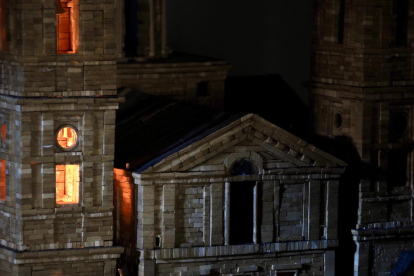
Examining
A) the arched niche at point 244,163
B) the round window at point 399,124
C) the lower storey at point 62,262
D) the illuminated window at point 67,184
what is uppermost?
the round window at point 399,124

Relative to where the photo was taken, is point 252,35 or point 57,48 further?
point 252,35

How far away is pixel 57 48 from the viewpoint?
135ft

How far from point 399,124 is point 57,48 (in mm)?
11748

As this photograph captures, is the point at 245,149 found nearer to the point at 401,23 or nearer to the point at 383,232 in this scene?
the point at 383,232

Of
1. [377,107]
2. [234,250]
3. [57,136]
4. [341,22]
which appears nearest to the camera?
[57,136]

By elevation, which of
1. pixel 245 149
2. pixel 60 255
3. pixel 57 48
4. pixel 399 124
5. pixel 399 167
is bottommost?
pixel 60 255

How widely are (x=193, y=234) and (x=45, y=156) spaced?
195 inches

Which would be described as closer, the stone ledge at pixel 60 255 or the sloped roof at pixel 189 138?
the stone ledge at pixel 60 255

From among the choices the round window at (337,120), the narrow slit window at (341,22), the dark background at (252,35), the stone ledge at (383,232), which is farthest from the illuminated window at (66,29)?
the dark background at (252,35)

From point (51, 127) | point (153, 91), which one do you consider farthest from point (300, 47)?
point (51, 127)

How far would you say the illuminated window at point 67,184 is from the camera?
41719 millimetres

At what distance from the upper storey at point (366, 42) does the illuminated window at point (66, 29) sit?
950cm

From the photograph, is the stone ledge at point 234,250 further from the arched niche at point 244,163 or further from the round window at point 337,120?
the round window at point 337,120

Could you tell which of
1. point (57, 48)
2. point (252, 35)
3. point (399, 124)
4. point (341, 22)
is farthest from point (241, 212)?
point (252, 35)
